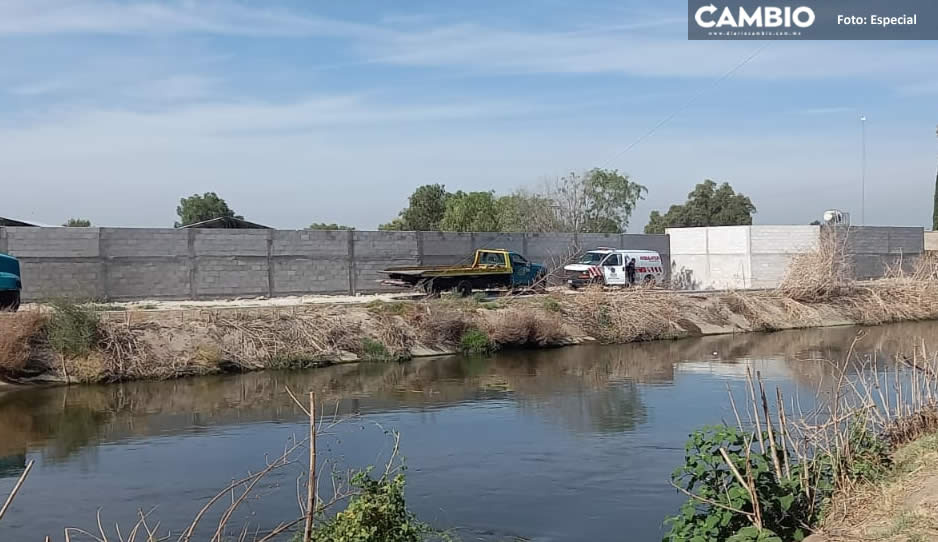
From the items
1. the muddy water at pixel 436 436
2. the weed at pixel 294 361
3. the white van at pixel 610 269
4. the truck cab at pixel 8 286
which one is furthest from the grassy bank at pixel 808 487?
the white van at pixel 610 269

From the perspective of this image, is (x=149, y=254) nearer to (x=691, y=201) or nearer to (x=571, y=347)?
(x=571, y=347)

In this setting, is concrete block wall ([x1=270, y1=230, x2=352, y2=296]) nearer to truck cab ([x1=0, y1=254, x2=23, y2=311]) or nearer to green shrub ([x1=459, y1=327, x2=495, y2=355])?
green shrub ([x1=459, y1=327, x2=495, y2=355])

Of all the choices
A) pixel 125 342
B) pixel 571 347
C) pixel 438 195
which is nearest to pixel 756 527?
pixel 125 342

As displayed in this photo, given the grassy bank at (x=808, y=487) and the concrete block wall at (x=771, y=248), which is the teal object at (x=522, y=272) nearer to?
the concrete block wall at (x=771, y=248)

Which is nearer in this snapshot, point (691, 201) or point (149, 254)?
point (149, 254)

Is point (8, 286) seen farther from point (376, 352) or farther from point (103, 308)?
point (376, 352)

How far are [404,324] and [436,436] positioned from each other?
1260 cm

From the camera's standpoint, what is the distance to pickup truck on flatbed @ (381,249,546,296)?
1353 inches

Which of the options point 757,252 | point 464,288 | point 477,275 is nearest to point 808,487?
point 464,288

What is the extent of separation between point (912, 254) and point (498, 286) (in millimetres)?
26668

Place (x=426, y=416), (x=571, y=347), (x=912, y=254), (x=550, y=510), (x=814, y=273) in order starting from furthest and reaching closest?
(x=912, y=254)
(x=814, y=273)
(x=571, y=347)
(x=426, y=416)
(x=550, y=510)

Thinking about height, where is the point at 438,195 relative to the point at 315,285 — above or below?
above

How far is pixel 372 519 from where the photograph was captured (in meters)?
8.45

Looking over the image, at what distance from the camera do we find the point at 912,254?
51094 millimetres
